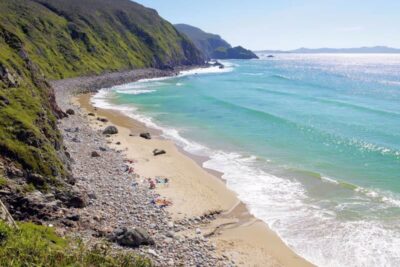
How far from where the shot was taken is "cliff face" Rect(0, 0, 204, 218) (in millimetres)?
21797

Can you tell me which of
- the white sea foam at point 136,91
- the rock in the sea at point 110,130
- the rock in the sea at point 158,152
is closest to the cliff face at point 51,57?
the rock in the sea at point 110,130

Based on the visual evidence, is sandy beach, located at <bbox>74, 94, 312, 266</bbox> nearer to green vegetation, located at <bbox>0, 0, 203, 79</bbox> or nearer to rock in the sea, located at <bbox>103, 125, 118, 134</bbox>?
rock in the sea, located at <bbox>103, 125, 118, 134</bbox>

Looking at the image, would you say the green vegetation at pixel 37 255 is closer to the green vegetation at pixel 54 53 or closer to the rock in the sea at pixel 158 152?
the green vegetation at pixel 54 53

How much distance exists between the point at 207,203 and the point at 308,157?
1623 centimetres

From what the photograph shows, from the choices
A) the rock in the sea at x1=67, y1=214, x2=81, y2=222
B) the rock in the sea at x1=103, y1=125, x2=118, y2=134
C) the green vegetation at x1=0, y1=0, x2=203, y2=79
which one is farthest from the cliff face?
the rock in the sea at x1=103, y1=125, x2=118, y2=134

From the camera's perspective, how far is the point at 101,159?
112 ft

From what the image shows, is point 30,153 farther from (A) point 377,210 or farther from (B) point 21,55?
(A) point 377,210

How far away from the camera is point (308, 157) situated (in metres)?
39.8

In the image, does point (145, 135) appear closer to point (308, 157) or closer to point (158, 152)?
point (158, 152)

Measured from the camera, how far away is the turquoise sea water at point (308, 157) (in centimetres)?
2336

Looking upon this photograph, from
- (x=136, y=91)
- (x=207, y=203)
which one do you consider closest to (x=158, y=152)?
(x=207, y=203)

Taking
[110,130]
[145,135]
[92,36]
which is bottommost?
[145,135]

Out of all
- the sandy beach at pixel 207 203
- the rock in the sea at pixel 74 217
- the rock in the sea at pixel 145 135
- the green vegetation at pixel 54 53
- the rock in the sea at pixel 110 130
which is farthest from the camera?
the rock in the sea at pixel 145 135

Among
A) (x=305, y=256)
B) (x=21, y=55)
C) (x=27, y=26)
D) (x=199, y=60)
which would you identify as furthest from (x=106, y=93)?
(x=199, y=60)
